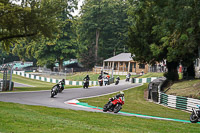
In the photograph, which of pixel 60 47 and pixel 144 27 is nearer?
pixel 144 27

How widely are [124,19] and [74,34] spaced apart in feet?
54.4

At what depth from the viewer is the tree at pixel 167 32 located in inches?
841

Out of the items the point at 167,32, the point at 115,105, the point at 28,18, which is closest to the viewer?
the point at 115,105

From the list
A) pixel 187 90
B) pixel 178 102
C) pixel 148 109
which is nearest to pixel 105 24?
pixel 187 90

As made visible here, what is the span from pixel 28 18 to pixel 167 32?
12729 mm

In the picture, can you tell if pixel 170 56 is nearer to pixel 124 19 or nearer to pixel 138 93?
pixel 138 93

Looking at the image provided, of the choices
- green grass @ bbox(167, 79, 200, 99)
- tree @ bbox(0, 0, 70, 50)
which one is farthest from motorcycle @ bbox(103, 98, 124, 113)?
tree @ bbox(0, 0, 70, 50)

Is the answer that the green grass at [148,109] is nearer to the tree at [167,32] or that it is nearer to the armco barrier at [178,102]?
the armco barrier at [178,102]

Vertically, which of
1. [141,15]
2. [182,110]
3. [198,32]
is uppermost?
[141,15]

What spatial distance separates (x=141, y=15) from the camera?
116 feet

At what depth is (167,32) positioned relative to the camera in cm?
2412

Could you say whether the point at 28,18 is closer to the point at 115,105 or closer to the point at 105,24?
the point at 115,105

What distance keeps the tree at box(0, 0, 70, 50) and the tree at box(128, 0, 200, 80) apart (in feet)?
29.3

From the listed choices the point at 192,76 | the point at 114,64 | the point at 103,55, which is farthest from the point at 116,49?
the point at 192,76
